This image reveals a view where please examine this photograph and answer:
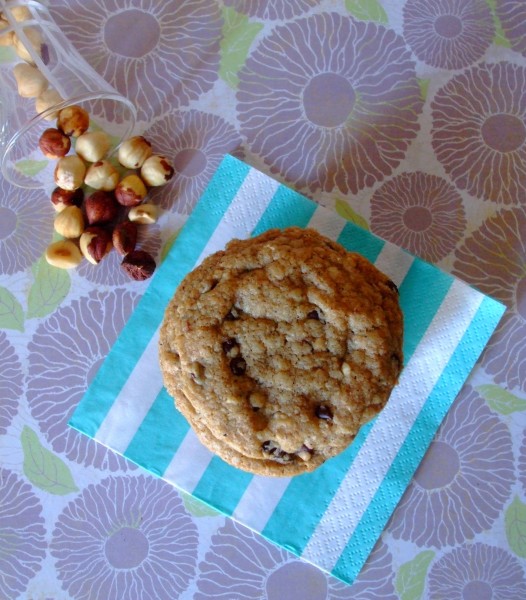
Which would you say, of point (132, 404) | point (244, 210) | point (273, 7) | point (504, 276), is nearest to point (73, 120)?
point (244, 210)

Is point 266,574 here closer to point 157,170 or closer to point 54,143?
point 157,170

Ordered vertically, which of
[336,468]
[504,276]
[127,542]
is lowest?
[127,542]

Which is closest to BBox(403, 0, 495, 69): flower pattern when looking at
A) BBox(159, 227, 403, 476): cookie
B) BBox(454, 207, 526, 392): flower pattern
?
BBox(454, 207, 526, 392): flower pattern

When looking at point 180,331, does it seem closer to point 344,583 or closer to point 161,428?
point 161,428

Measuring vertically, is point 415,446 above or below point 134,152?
below

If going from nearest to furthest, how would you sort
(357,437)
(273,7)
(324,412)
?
(324,412), (357,437), (273,7)

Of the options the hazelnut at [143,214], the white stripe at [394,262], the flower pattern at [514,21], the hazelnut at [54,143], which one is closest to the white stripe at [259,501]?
the white stripe at [394,262]

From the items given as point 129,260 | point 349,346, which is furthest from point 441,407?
point 129,260

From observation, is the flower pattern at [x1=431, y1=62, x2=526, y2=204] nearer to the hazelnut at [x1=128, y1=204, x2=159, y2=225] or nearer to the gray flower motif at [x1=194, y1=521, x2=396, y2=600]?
the hazelnut at [x1=128, y1=204, x2=159, y2=225]

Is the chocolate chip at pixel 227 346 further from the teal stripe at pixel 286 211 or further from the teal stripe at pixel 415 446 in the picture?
Result: the teal stripe at pixel 415 446
